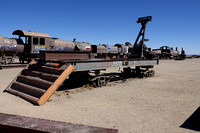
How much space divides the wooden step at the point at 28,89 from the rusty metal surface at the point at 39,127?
3793 millimetres

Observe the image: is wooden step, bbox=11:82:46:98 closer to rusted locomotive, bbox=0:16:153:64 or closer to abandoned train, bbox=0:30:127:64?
rusted locomotive, bbox=0:16:153:64

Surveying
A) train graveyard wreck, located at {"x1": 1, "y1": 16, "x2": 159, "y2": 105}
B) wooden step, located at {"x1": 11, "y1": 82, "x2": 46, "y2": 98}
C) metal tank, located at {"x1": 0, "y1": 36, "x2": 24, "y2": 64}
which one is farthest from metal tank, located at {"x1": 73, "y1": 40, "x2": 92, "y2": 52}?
wooden step, located at {"x1": 11, "y1": 82, "x2": 46, "y2": 98}

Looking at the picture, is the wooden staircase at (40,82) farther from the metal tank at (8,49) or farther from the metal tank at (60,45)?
the metal tank at (60,45)

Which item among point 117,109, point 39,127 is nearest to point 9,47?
point 117,109

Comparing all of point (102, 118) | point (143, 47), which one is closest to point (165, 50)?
point (143, 47)

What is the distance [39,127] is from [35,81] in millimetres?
5206

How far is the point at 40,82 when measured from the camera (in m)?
6.44

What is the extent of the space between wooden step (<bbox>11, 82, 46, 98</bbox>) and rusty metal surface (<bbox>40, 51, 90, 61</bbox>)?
1731mm

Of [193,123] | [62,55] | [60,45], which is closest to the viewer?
[193,123]

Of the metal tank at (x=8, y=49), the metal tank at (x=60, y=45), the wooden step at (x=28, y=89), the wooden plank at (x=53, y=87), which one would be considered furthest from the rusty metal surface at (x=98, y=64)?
the metal tank at (x=60, y=45)

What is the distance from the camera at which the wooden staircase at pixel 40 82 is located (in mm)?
5730

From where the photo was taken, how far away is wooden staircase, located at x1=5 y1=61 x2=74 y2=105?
5730 mm

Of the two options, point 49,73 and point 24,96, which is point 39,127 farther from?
point 49,73

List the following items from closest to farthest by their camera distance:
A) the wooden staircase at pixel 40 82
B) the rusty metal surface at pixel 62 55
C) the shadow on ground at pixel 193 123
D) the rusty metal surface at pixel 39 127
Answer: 1. the rusty metal surface at pixel 39 127
2. the shadow on ground at pixel 193 123
3. the wooden staircase at pixel 40 82
4. the rusty metal surface at pixel 62 55
